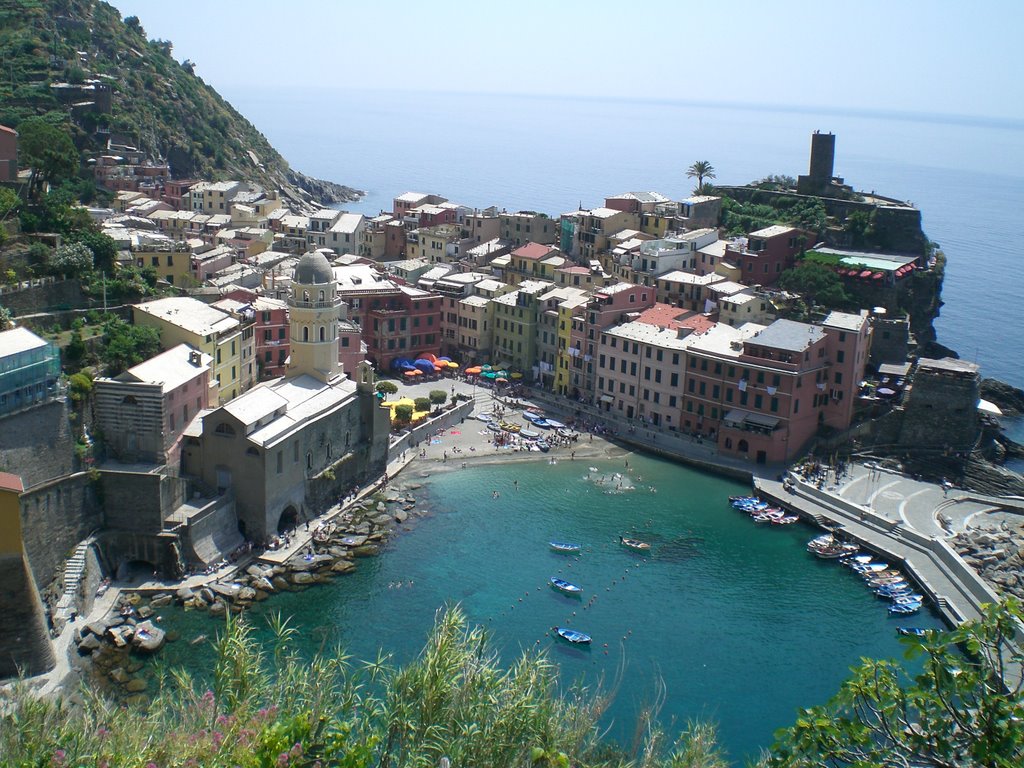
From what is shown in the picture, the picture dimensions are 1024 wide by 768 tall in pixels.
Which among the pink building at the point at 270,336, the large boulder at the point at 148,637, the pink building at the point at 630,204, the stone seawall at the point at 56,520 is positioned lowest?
the large boulder at the point at 148,637

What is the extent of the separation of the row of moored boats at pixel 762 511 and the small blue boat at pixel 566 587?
10821mm

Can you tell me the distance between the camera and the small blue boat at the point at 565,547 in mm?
41719

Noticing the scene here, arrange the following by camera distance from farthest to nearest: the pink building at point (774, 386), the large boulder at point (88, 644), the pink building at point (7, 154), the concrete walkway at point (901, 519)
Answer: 1. the pink building at point (7, 154)
2. the pink building at point (774, 386)
3. the concrete walkway at point (901, 519)
4. the large boulder at point (88, 644)

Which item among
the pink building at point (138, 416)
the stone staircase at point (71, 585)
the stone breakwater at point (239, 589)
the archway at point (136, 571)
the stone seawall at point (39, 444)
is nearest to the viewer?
the stone breakwater at point (239, 589)

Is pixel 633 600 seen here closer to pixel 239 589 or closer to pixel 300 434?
pixel 239 589

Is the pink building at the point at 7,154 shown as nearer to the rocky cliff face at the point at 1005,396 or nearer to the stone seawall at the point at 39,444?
the stone seawall at the point at 39,444

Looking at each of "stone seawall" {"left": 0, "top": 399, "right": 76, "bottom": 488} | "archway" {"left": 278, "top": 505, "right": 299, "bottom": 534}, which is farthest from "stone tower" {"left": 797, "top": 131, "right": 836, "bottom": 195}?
"stone seawall" {"left": 0, "top": 399, "right": 76, "bottom": 488}

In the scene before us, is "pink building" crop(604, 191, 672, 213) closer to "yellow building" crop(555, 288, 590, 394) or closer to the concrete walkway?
"yellow building" crop(555, 288, 590, 394)

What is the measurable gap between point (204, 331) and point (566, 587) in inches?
717

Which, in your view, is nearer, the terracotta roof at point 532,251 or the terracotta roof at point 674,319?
the terracotta roof at point 674,319

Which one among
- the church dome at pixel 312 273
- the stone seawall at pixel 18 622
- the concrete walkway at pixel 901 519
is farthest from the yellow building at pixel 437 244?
the stone seawall at pixel 18 622

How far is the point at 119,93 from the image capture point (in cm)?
9088

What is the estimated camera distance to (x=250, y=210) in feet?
267

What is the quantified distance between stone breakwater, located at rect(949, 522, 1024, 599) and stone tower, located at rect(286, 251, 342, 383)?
2689 cm
